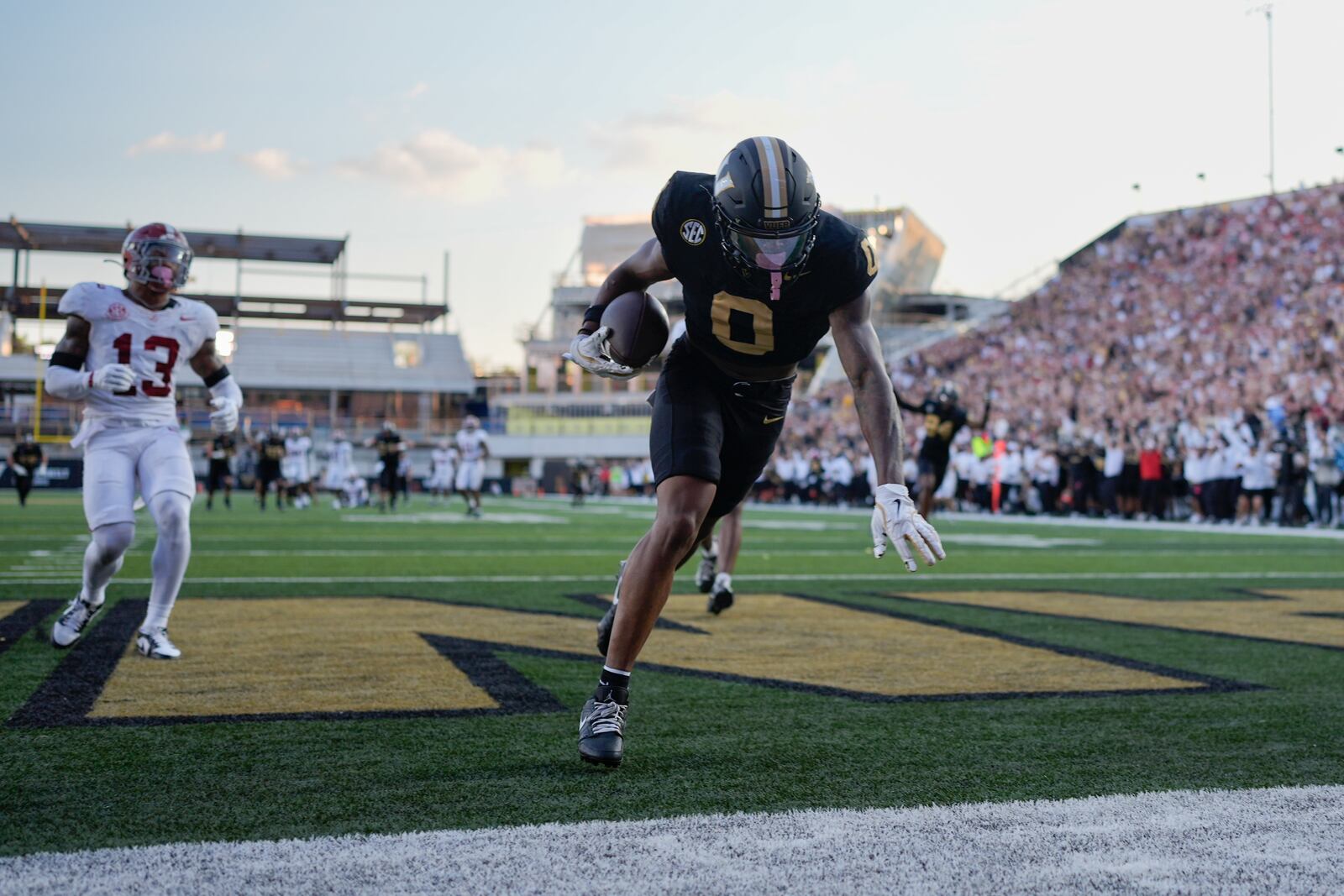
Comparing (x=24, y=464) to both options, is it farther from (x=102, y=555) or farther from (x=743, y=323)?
(x=743, y=323)

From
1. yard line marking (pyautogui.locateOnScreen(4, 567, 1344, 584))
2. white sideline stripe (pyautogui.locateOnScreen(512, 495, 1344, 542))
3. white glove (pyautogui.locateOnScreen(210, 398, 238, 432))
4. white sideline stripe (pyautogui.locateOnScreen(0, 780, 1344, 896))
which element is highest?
white glove (pyautogui.locateOnScreen(210, 398, 238, 432))

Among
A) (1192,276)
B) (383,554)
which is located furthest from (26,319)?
(383,554)

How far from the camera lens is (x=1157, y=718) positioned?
394 centimetres

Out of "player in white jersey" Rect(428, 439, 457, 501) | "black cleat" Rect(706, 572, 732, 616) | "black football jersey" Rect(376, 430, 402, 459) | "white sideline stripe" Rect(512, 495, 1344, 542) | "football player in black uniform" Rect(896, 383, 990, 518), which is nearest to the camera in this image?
"black cleat" Rect(706, 572, 732, 616)

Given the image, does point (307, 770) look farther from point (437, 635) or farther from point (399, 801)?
point (437, 635)

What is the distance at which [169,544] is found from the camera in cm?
524

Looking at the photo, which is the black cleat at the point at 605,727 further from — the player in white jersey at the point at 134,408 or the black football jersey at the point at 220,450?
the black football jersey at the point at 220,450

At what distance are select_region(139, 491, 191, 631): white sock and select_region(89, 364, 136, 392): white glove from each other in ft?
1.52

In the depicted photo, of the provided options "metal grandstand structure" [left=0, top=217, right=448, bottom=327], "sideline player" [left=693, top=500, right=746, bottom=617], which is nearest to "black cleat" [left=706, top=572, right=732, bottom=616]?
"sideline player" [left=693, top=500, right=746, bottom=617]

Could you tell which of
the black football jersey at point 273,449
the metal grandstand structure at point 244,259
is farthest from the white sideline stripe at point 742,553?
the metal grandstand structure at point 244,259

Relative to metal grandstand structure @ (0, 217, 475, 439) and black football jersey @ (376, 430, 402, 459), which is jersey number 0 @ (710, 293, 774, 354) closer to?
black football jersey @ (376, 430, 402, 459)

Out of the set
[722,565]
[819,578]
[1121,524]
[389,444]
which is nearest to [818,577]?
[819,578]

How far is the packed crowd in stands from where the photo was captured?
19.9 m

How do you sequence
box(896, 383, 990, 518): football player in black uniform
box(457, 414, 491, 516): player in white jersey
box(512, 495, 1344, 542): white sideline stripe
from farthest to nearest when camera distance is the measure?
box(457, 414, 491, 516): player in white jersey < box(512, 495, 1344, 542): white sideline stripe < box(896, 383, 990, 518): football player in black uniform
